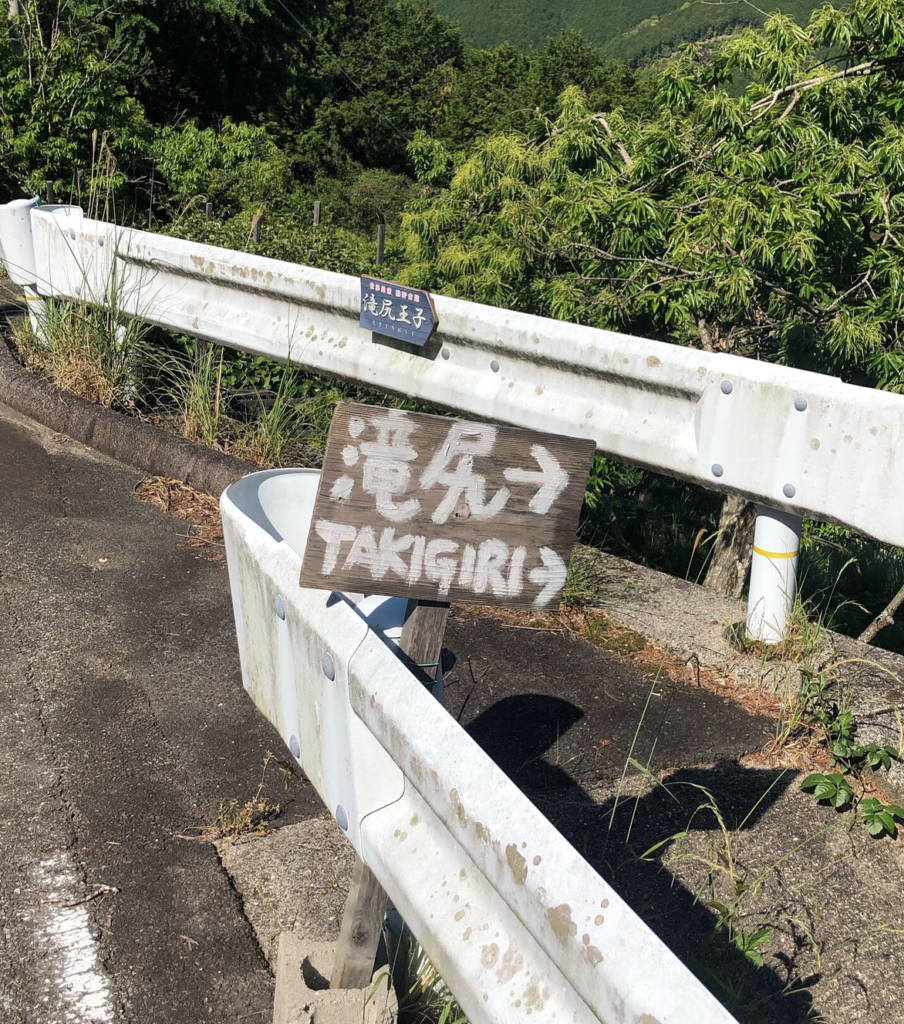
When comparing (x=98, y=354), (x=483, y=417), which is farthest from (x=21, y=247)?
(x=483, y=417)

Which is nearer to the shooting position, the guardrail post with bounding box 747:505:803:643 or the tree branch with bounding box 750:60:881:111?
the guardrail post with bounding box 747:505:803:643

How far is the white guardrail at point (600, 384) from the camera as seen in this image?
3176mm

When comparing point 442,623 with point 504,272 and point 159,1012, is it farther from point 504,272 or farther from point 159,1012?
point 504,272

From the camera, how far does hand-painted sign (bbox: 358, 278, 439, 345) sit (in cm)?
438

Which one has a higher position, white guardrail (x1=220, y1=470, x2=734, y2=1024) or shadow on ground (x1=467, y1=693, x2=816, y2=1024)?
white guardrail (x1=220, y1=470, x2=734, y2=1024)

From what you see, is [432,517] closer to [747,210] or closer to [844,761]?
[844,761]

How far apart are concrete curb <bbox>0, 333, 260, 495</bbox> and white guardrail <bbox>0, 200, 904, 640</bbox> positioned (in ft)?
1.69

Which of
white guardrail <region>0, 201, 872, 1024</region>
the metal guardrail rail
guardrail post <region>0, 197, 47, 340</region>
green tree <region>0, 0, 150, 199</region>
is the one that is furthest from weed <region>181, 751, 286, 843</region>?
green tree <region>0, 0, 150, 199</region>

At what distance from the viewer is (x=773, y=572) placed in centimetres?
354

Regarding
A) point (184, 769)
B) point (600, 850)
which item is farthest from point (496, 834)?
point (184, 769)

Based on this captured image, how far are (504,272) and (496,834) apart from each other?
5850mm

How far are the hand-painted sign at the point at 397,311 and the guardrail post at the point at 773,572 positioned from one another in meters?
1.47

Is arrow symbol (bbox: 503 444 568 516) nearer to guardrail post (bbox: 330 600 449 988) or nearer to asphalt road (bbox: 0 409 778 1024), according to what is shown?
guardrail post (bbox: 330 600 449 988)

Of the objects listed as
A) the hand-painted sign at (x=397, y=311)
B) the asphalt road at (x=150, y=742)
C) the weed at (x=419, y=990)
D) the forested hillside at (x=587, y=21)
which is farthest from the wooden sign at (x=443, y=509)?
the forested hillside at (x=587, y=21)
